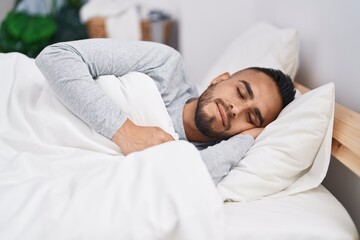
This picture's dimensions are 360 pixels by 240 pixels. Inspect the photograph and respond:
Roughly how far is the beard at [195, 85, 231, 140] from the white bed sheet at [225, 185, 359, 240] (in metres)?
0.30

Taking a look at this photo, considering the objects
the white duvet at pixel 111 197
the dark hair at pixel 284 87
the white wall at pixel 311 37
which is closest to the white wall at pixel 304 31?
the white wall at pixel 311 37

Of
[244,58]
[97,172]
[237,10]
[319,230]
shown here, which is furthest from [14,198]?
[237,10]

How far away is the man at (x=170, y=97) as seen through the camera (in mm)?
932

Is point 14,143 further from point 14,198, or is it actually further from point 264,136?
point 264,136

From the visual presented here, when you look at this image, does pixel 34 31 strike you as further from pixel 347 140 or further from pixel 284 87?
pixel 347 140

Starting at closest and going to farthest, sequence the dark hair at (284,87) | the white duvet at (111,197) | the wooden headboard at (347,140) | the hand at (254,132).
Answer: the white duvet at (111,197), the wooden headboard at (347,140), the hand at (254,132), the dark hair at (284,87)

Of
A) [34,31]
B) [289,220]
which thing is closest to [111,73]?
[289,220]

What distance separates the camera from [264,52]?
1.51 metres

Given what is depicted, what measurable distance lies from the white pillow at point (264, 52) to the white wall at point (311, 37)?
0.09 m

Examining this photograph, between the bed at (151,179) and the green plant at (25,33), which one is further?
the green plant at (25,33)

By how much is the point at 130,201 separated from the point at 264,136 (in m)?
0.48

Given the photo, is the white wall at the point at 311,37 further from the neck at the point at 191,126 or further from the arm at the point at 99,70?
the arm at the point at 99,70

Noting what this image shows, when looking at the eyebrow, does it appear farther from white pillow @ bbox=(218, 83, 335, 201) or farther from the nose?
white pillow @ bbox=(218, 83, 335, 201)

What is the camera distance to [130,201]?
2.23 feet
